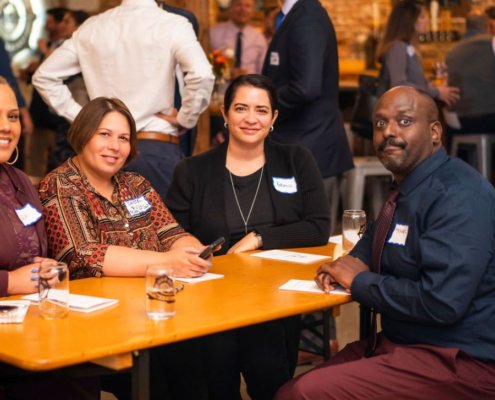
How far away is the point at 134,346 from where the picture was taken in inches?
89.2

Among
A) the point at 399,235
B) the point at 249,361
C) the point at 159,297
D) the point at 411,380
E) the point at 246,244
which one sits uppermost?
the point at 399,235

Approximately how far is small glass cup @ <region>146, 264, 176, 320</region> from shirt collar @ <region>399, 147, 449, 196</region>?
81cm

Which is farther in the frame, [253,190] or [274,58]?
[274,58]

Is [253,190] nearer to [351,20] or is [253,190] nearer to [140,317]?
[140,317]

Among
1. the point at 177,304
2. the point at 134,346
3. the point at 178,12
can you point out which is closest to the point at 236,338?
the point at 177,304

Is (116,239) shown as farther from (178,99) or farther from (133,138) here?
(178,99)

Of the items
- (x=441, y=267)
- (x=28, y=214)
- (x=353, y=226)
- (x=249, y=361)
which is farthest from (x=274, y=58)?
(x=441, y=267)

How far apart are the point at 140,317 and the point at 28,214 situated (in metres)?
0.72

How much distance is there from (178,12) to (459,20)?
6443mm

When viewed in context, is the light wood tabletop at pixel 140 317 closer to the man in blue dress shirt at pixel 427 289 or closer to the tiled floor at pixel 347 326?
the man in blue dress shirt at pixel 427 289

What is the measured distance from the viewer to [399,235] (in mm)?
2822

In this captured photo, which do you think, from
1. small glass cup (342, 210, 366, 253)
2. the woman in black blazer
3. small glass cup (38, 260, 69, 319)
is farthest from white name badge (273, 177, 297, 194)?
small glass cup (38, 260, 69, 319)

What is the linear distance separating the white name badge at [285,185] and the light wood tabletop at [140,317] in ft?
2.20

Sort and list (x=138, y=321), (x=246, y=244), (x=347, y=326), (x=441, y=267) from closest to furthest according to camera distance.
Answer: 1. (x=138, y=321)
2. (x=441, y=267)
3. (x=246, y=244)
4. (x=347, y=326)
